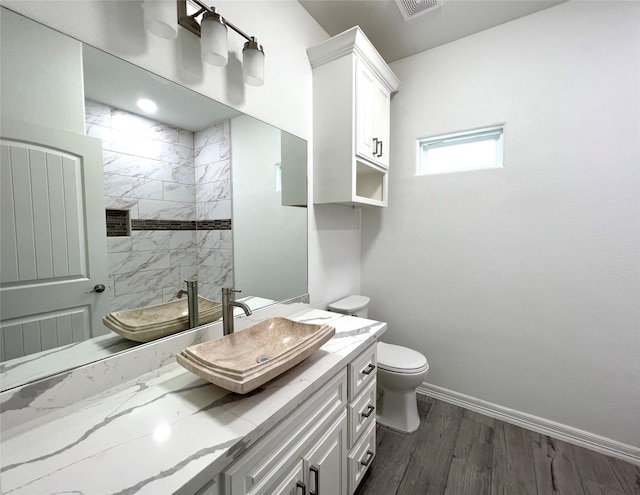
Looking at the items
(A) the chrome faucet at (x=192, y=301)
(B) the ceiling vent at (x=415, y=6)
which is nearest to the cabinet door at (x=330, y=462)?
(A) the chrome faucet at (x=192, y=301)

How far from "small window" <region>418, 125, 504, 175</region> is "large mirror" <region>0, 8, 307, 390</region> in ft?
4.71

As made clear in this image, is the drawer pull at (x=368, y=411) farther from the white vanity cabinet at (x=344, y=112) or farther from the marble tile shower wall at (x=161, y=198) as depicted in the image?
the white vanity cabinet at (x=344, y=112)

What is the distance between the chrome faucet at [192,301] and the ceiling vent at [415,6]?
1.95 m

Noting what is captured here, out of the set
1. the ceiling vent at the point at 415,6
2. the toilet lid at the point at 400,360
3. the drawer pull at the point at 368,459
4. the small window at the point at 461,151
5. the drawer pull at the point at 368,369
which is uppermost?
the ceiling vent at the point at 415,6

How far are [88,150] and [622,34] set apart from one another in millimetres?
2627


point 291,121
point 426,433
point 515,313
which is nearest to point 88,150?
point 291,121

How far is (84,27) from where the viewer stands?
2.68 feet

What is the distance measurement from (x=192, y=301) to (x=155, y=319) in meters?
0.15

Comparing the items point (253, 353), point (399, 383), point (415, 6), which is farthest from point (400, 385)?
point (415, 6)

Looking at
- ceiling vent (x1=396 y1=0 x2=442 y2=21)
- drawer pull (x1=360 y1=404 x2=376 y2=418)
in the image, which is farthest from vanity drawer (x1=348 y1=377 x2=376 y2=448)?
ceiling vent (x1=396 y1=0 x2=442 y2=21)

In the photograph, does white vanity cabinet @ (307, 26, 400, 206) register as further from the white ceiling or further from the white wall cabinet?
the white wall cabinet

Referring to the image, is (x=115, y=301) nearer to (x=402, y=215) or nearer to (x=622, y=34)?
(x=402, y=215)

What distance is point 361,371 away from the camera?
1.27 m

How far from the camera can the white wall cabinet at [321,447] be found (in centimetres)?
73
